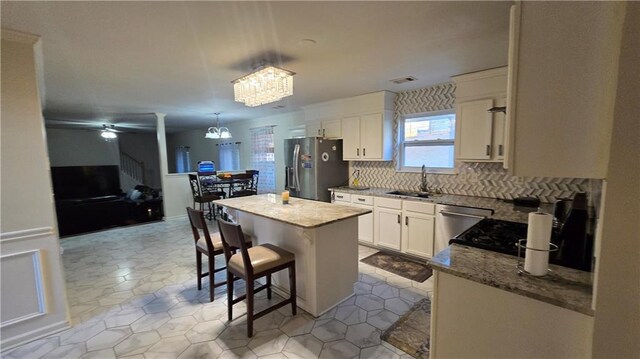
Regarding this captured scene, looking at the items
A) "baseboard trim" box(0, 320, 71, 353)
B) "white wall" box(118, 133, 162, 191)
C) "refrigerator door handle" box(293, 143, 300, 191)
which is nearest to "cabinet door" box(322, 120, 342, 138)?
"refrigerator door handle" box(293, 143, 300, 191)

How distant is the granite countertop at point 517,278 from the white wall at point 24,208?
2.96 meters

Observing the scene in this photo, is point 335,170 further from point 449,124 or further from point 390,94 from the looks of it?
point 449,124

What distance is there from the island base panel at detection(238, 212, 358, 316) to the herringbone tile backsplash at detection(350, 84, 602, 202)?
1883 mm

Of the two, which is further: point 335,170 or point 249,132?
point 249,132

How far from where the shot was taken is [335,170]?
4.71 metres

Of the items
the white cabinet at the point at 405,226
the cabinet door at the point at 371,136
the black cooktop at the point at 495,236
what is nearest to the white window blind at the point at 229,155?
the cabinet door at the point at 371,136

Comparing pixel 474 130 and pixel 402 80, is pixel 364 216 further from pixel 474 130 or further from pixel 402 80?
pixel 402 80

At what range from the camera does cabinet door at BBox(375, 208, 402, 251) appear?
3660 millimetres

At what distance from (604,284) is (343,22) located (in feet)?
6.34

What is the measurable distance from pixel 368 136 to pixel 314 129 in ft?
4.05

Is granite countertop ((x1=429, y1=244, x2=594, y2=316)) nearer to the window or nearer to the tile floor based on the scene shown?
the tile floor

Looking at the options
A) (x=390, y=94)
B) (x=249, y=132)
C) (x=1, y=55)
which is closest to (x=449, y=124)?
(x=390, y=94)

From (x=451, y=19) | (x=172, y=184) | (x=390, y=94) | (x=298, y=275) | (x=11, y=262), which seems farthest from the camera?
(x=172, y=184)

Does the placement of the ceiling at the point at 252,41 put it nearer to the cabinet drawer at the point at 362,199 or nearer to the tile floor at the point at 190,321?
the cabinet drawer at the point at 362,199
